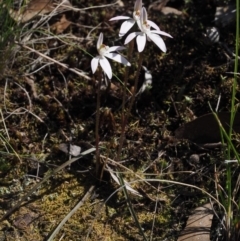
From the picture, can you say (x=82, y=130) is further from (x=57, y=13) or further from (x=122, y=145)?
(x=57, y=13)

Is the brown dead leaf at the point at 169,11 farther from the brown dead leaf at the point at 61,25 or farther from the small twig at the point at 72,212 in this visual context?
the small twig at the point at 72,212


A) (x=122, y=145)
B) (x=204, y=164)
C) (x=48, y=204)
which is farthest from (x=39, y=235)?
(x=204, y=164)

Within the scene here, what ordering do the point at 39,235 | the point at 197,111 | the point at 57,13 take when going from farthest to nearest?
1. the point at 57,13
2. the point at 197,111
3. the point at 39,235

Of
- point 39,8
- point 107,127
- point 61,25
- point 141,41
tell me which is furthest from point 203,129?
point 39,8

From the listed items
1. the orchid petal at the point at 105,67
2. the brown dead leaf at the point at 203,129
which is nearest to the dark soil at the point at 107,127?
the brown dead leaf at the point at 203,129

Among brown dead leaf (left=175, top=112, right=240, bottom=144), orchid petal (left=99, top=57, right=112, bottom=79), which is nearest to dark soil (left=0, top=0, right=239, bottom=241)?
brown dead leaf (left=175, top=112, right=240, bottom=144)
